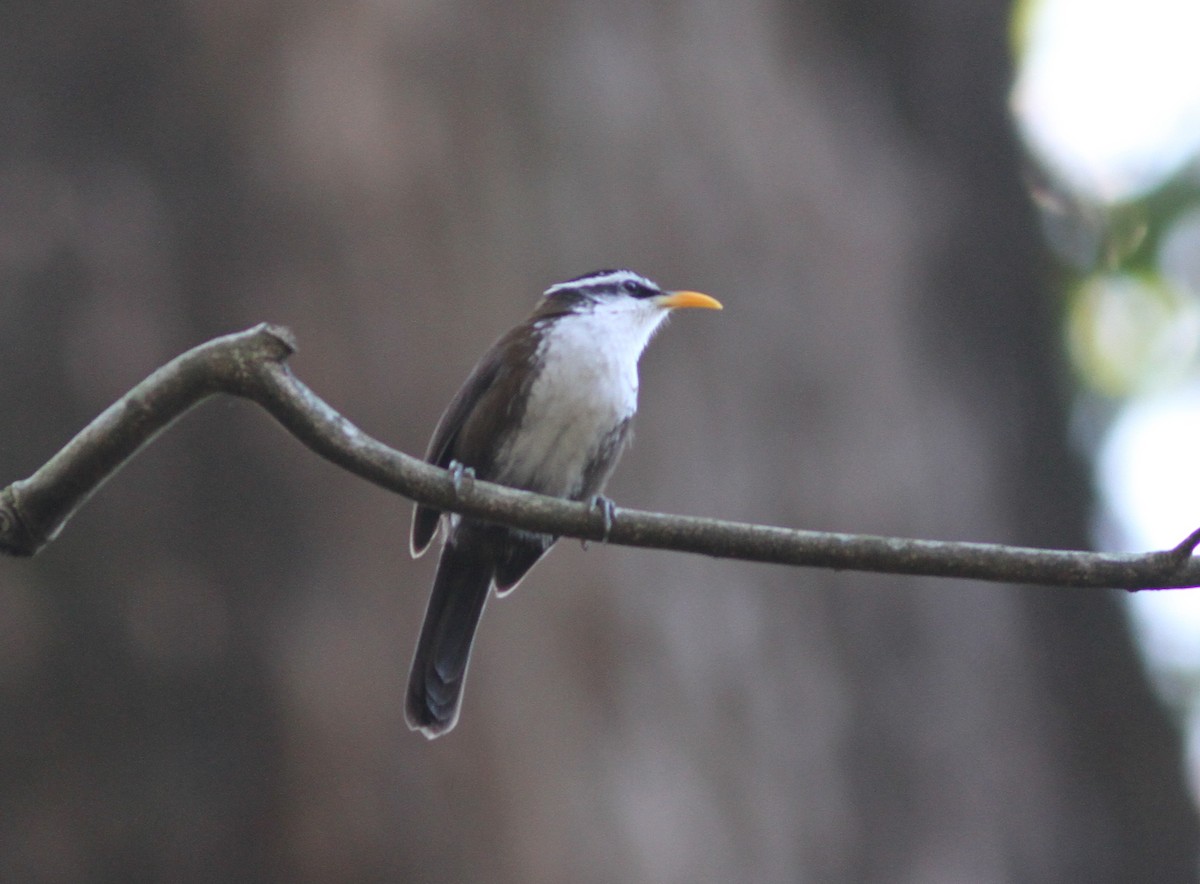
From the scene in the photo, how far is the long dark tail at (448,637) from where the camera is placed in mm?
4113

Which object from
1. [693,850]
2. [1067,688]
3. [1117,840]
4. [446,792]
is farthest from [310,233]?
[1117,840]

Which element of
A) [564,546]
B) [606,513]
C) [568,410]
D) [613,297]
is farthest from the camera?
[564,546]

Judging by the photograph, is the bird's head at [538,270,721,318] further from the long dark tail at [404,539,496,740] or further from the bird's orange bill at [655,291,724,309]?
the long dark tail at [404,539,496,740]

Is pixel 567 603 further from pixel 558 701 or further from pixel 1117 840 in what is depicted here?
pixel 1117 840

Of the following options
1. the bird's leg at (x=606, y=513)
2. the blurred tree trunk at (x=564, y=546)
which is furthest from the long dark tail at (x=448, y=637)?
the bird's leg at (x=606, y=513)

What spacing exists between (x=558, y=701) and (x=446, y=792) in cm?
65

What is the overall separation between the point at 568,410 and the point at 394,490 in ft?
5.18

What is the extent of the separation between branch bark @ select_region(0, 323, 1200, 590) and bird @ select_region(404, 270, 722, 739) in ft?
4.67

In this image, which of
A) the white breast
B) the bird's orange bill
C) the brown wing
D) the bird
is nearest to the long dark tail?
the bird

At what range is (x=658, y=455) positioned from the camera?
20.2ft

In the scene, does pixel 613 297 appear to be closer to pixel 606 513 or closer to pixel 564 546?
pixel 564 546

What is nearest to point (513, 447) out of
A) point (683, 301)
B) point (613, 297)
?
point (613, 297)

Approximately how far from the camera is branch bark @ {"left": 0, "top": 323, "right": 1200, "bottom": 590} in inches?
98.6

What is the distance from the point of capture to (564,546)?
559 cm
